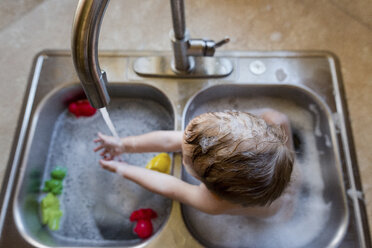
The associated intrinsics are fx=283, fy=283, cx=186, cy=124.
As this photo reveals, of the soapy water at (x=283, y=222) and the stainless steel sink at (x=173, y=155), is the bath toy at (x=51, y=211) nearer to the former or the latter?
the stainless steel sink at (x=173, y=155)

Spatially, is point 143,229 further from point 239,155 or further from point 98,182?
point 239,155

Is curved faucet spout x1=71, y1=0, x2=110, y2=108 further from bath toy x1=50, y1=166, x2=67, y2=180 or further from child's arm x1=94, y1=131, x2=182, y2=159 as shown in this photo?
bath toy x1=50, y1=166, x2=67, y2=180

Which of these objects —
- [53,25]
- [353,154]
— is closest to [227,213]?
[353,154]

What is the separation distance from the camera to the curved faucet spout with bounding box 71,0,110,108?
38 centimetres

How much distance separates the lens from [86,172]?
848 millimetres

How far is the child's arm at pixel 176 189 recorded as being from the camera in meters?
0.68

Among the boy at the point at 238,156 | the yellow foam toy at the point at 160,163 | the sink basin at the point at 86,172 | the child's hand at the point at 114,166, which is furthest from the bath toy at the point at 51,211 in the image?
the boy at the point at 238,156

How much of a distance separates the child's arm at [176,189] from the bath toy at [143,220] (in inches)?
2.9

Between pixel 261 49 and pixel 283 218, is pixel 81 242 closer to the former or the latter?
pixel 283 218

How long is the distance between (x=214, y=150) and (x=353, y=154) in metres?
0.44

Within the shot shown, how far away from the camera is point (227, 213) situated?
0.72 meters

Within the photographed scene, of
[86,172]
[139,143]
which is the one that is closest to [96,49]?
[139,143]

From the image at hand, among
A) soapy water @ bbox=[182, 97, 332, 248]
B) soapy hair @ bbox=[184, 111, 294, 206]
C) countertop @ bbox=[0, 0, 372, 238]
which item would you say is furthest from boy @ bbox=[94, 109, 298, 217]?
countertop @ bbox=[0, 0, 372, 238]

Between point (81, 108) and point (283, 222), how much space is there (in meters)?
0.67
